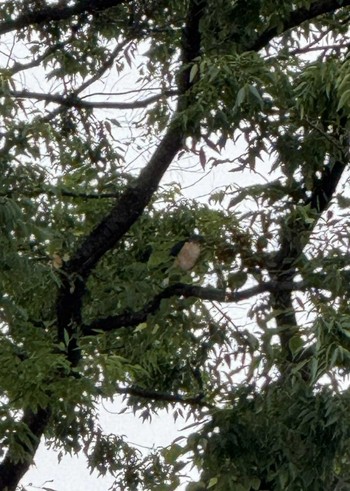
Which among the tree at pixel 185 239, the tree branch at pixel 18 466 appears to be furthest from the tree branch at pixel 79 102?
the tree branch at pixel 18 466

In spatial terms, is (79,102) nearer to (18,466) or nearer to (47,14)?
(47,14)

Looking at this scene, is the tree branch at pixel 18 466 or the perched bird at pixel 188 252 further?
the tree branch at pixel 18 466

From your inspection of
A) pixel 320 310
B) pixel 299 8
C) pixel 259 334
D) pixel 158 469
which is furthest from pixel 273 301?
pixel 158 469

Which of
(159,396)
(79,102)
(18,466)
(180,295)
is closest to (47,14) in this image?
(79,102)

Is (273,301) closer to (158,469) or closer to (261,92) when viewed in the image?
(261,92)

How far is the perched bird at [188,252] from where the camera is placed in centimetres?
720

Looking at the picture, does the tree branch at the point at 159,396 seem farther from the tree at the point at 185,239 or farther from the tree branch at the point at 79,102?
the tree branch at the point at 79,102

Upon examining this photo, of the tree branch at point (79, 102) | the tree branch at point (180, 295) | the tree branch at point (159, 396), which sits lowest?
the tree branch at point (180, 295)

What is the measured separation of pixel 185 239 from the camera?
7.51 metres

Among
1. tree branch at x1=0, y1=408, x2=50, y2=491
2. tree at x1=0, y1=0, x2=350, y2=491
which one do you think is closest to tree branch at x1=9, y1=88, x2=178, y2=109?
tree at x1=0, y1=0, x2=350, y2=491

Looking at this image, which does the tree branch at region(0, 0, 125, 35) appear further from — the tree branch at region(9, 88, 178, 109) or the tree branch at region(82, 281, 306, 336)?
the tree branch at region(82, 281, 306, 336)

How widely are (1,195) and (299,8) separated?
7.40 ft

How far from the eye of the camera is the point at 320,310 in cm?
587

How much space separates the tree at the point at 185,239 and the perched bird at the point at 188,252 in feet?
0.21
